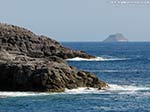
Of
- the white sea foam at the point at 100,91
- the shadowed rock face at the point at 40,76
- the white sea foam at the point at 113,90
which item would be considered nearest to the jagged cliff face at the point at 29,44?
the shadowed rock face at the point at 40,76

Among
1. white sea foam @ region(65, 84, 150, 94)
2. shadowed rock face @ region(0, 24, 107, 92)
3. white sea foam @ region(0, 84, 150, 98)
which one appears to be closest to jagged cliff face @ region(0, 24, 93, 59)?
shadowed rock face @ region(0, 24, 107, 92)

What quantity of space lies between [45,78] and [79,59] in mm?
104465

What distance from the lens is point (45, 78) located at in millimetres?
85938

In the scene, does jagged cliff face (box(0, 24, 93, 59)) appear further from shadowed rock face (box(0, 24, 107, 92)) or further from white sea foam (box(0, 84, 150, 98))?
white sea foam (box(0, 84, 150, 98))

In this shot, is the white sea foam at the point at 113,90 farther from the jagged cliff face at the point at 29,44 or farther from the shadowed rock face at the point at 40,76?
the jagged cliff face at the point at 29,44

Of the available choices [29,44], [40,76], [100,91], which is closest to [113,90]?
[100,91]

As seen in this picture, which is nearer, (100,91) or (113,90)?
(100,91)

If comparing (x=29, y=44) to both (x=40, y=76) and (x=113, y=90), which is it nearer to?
(x=113, y=90)

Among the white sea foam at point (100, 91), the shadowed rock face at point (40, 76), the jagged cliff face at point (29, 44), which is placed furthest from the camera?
the jagged cliff face at point (29, 44)

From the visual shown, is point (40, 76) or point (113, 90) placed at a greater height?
point (40, 76)

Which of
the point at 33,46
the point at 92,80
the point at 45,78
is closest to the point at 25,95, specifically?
the point at 45,78

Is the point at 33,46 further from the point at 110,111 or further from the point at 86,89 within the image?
the point at 110,111

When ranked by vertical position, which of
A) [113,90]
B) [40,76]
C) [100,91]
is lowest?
[113,90]

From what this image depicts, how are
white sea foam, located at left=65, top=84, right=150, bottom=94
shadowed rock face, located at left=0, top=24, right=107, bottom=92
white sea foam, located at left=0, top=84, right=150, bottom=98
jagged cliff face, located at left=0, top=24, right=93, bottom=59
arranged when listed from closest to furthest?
white sea foam, located at left=0, top=84, right=150, bottom=98 → shadowed rock face, located at left=0, top=24, right=107, bottom=92 → white sea foam, located at left=65, top=84, right=150, bottom=94 → jagged cliff face, located at left=0, top=24, right=93, bottom=59
